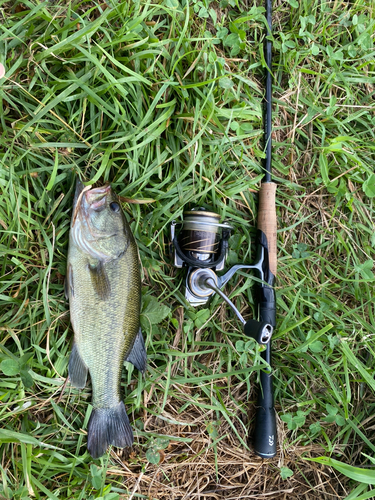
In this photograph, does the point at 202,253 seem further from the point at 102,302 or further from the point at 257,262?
the point at 102,302

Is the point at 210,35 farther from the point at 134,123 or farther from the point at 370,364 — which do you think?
the point at 370,364

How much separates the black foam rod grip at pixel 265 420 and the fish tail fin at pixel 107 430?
34.7 inches

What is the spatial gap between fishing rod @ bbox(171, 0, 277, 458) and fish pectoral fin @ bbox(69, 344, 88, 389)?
0.76 meters

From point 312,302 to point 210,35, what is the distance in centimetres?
202

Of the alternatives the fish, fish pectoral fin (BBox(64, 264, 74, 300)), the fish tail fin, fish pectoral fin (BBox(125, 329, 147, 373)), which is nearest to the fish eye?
the fish

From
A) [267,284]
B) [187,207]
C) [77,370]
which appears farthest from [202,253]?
[77,370]

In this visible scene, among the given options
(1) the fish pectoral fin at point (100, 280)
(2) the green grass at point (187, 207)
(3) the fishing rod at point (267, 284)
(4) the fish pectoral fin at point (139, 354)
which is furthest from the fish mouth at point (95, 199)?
(3) the fishing rod at point (267, 284)

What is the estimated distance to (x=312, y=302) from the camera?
2672 millimetres

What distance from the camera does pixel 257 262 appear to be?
7.96 ft

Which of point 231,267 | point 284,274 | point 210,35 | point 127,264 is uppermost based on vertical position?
point 210,35

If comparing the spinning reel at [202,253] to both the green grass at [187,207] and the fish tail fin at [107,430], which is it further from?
the fish tail fin at [107,430]

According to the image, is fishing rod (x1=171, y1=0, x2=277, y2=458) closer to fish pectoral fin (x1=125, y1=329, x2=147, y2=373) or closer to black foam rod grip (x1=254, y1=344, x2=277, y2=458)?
black foam rod grip (x1=254, y1=344, x2=277, y2=458)

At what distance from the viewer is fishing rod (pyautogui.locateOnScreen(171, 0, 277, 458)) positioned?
2.19 meters

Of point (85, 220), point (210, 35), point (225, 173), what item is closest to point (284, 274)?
point (225, 173)
